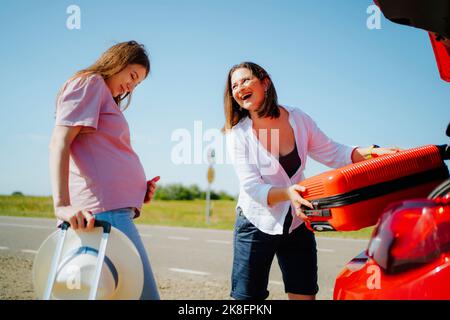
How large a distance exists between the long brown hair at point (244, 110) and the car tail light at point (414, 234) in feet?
4.38

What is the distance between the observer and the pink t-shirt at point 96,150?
1.62 m

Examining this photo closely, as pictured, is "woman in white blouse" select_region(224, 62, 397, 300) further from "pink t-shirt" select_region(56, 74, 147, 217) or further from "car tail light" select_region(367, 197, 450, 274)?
"car tail light" select_region(367, 197, 450, 274)

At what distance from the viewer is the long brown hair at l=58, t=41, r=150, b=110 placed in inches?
70.2

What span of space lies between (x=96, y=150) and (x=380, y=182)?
3.51 feet

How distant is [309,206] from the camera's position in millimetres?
1566

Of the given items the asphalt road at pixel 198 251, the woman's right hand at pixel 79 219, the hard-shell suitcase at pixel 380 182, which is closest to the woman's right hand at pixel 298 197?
the hard-shell suitcase at pixel 380 182

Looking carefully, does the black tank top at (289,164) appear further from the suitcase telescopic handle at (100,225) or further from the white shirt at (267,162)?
the suitcase telescopic handle at (100,225)

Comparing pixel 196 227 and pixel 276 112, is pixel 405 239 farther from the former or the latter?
pixel 196 227

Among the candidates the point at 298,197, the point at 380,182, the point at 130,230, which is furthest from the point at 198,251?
the point at 380,182

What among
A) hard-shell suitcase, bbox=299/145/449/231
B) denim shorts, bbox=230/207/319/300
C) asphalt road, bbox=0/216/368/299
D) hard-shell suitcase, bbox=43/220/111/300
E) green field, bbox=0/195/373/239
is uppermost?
hard-shell suitcase, bbox=299/145/449/231

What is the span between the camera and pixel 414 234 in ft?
3.25

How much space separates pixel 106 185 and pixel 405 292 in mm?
1146

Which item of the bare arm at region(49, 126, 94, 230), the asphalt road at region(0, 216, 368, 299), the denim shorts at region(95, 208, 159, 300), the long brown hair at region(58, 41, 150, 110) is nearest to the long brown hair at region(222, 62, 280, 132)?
the long brown hair at region(58, 41, 150, 110)

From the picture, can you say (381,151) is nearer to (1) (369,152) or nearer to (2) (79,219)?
(1) (369,152)
